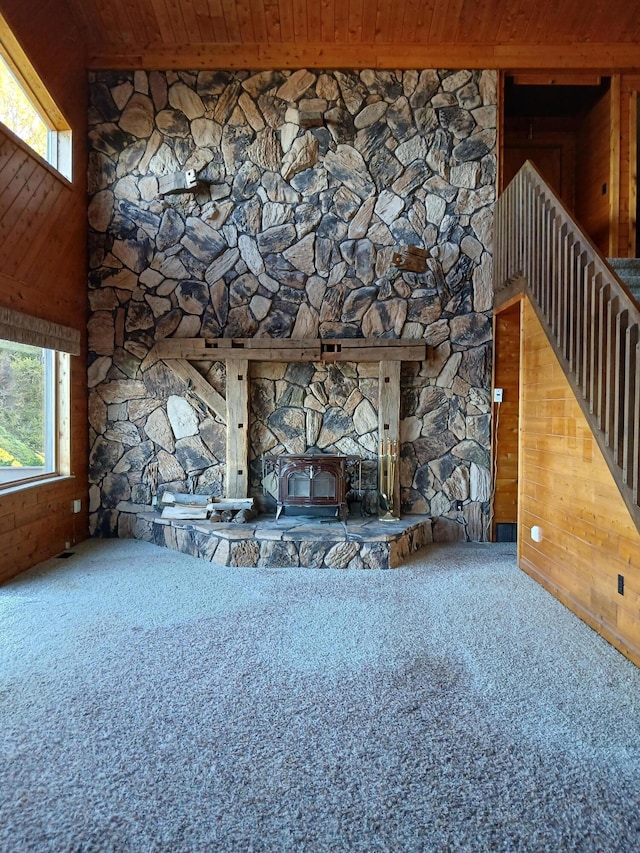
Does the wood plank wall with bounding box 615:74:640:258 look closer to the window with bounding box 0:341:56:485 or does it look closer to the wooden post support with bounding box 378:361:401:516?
the wooden post support with bounding box 378:361:401:516

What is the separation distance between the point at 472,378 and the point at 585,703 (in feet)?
10.9

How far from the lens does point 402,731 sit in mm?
2174

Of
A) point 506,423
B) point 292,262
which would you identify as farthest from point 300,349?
point 506,423

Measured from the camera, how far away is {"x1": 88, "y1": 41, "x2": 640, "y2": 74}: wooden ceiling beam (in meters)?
5.18

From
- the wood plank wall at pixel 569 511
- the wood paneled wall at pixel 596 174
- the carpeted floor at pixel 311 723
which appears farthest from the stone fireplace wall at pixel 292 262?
the carpeted floor at pixel 311 723

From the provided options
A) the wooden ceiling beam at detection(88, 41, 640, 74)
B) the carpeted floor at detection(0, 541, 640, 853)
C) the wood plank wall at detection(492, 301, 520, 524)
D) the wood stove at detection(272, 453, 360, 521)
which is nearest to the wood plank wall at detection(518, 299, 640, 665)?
the carpeted floor at detection(0, 541, 640, 853)

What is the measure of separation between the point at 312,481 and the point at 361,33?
4268 mm

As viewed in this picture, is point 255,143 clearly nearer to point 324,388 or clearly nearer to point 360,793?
point 324,388

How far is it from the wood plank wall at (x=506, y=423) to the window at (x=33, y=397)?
4.02 m

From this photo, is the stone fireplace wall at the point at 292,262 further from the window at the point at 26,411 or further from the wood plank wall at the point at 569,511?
the wood plank wall at the point at 569,511

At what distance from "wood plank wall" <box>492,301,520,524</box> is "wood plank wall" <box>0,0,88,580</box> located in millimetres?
4023

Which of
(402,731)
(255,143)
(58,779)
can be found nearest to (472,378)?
(255,143)

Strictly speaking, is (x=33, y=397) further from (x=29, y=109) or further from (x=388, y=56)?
(x=388, y=56)

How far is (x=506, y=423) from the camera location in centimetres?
526
